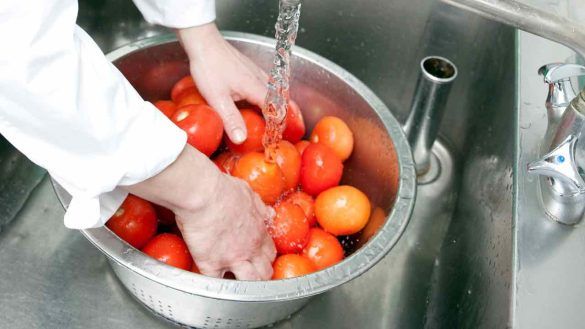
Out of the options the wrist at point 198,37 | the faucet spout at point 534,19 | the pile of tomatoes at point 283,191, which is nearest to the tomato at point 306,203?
the pile of tomatoes at point 283,191

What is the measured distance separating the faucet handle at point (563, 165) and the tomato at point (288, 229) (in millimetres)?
267

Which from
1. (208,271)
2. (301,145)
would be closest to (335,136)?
(301,145)

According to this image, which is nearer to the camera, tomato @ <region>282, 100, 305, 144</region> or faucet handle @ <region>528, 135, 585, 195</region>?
faucet handle @ <region>528, 135, 585, 195</region>

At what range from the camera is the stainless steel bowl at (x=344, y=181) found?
52 cm

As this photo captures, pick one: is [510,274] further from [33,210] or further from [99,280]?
[33,210]

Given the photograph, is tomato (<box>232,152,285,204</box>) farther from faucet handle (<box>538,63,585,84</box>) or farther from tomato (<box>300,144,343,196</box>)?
faucet handle (<box>538,63,585,84</box>)

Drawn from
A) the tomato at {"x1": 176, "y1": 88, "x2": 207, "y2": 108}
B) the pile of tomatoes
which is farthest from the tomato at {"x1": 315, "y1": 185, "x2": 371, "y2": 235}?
the tomato at {"x1": 176, "y1": 88, "x2": 207, "y2": 108}

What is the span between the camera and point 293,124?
2.47ft

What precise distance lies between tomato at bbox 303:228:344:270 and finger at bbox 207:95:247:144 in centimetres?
15

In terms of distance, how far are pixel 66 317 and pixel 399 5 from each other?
2.17 ft

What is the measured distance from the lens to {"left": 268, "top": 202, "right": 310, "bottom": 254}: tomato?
2.14 ft

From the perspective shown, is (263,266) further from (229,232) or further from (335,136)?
(335,136)

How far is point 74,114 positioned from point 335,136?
38 cm

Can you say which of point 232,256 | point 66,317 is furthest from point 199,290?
point 66,317
